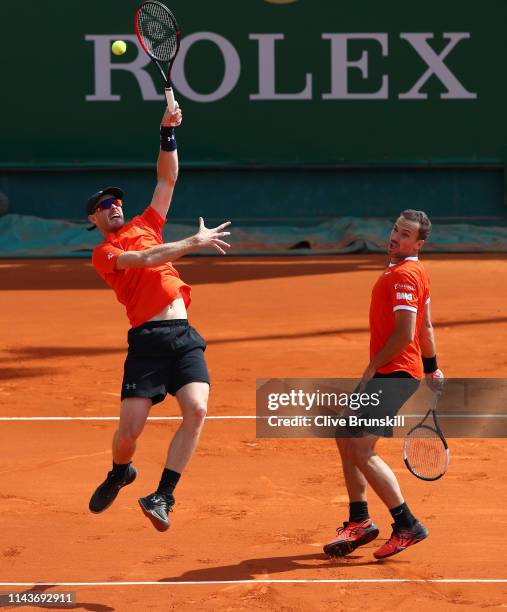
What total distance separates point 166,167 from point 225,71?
16411 mm

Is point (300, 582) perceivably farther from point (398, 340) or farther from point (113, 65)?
point (113, 65)

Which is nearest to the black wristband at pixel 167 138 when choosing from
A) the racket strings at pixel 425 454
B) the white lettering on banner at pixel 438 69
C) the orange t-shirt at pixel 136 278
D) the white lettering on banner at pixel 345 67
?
the orange t-shirt at pixel 136 278

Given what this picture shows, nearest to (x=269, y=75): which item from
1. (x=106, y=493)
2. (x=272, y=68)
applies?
(x=272, y=68)

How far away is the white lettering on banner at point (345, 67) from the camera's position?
2253 cm

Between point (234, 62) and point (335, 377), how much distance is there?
1254cm

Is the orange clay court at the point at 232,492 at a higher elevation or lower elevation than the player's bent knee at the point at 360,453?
lower

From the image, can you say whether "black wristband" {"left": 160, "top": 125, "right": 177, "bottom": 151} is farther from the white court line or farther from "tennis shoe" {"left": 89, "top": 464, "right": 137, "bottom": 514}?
the white court line

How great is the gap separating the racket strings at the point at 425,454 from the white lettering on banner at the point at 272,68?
53.4 feet

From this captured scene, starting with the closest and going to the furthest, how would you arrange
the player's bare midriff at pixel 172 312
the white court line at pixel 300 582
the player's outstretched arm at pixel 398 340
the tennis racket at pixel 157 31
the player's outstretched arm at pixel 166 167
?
the player's outstretched arm at pixel 398 340 → the white court line at pixel 300 582 → the player's bare midriff at pixel 172 312 → the player's outstretched arm at pixel 166 167 → the tennis racket at pixel 157 31

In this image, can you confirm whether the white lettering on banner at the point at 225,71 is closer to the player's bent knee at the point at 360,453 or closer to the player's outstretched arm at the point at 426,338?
the player's outstretched arm at the point at 426,338

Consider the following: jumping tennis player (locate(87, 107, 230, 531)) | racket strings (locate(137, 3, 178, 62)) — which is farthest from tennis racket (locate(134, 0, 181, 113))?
jumping tennis player (locate(87, 107, 230, 531))

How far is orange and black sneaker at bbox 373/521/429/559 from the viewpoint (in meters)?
6.00

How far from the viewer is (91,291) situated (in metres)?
17.1

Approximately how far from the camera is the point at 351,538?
6098 mm
